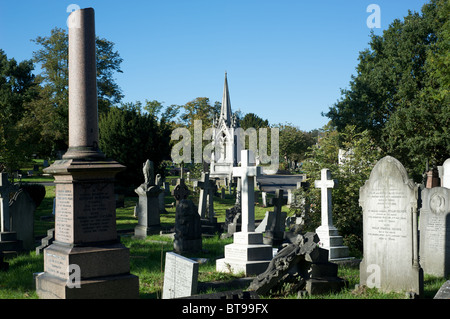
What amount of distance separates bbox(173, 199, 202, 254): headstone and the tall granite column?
5122 mm

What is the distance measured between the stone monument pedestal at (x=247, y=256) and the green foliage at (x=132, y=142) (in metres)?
23.3

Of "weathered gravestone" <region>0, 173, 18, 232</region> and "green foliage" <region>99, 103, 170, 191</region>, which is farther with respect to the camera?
"green foliage" <region>99, 103, 170, 191</region>

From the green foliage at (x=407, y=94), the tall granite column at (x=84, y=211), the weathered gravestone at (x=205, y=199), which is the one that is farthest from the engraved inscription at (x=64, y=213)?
the green foliage at (x=407, y=94)

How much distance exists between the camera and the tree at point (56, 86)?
130 ft

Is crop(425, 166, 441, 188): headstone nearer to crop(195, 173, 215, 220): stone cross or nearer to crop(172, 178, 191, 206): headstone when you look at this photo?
crop(195, 173, 215, 220): stone cross

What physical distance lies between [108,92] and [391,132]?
83.5 ft

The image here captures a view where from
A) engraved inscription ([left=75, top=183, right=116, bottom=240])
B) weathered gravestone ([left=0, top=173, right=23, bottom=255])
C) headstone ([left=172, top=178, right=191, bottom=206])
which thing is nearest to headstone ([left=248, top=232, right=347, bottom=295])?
engraved inscription ([left=75, top=183, right=116, bottom=240])

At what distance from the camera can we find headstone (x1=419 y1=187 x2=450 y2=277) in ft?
31.9

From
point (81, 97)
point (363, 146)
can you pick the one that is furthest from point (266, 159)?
point (81, 97)

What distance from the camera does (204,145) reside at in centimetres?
5191

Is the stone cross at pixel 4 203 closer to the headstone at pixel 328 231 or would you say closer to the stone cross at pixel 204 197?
the stone cross at pixel 204 197

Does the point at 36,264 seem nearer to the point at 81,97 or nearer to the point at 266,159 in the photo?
the point at 81,97

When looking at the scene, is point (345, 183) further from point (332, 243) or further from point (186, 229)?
point (186, 229)

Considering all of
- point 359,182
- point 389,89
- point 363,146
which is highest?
point 389,89
